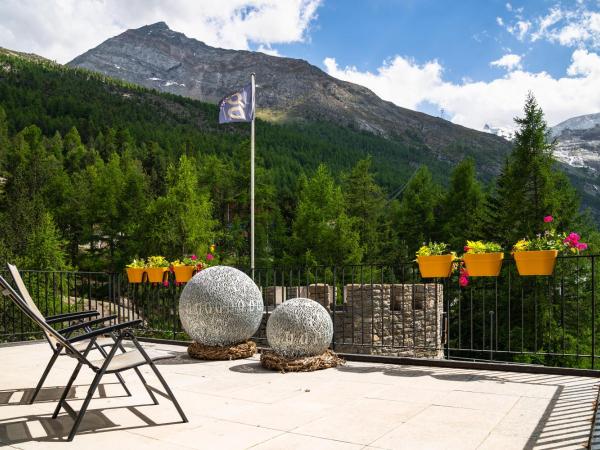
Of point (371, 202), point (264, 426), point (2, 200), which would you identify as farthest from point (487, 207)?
point (2, 200)

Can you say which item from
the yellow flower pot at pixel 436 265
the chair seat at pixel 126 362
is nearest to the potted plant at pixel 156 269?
the yellow flower pot at pixel 436 265

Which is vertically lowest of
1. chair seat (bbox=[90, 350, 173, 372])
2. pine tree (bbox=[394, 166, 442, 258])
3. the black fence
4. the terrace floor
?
the black fence

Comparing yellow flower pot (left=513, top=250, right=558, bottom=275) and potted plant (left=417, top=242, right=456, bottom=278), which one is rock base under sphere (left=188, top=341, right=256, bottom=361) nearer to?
potted plant (left=417, top=242, right=456, bottom=278)

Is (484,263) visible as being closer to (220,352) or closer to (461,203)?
(220,352)

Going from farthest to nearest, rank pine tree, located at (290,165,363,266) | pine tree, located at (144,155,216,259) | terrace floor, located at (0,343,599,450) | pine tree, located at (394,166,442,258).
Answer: pine tree, located at (394,166,442,258) < pine tree, located at (144,155,216,259) < pine tree, located at (290,165,363,266) < terrace floor, located at (0,343,599,450)

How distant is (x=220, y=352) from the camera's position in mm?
6113

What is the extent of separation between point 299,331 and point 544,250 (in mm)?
2707

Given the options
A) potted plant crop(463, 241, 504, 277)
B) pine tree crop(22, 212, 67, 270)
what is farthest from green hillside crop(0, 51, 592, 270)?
potted plant crop(463, 241, 504, 277)

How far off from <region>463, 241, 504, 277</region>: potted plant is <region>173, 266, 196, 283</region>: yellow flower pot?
4058mm

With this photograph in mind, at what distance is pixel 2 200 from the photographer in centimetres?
4028

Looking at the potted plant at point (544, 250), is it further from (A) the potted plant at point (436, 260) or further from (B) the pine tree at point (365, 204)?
(B) the pine tree at point (365, 204)

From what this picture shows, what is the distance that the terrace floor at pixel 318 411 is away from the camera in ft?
9.77

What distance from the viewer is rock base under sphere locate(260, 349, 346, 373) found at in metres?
5.38

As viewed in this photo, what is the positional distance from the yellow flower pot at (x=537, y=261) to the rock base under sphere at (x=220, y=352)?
3.40 metres
